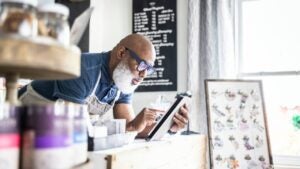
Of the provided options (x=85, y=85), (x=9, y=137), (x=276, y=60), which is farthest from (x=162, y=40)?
(x=9, y=137)

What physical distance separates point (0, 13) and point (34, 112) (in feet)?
0.56

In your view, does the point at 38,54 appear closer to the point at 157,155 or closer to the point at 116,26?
the point at 157,155

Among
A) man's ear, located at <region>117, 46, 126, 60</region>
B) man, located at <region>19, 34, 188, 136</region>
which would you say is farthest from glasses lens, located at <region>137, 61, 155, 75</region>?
man's ear, located at <region>117, 46, 126, 60</region>

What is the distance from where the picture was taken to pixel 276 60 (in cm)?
276

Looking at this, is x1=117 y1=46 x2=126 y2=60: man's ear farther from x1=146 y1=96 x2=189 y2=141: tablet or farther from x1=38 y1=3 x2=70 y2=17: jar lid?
x1=38 y1=3 x2=70 y2=17: jar lid

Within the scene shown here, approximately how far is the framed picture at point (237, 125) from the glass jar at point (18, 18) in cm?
207

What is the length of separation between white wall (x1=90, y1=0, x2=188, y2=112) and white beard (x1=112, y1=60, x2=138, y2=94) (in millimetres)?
1138

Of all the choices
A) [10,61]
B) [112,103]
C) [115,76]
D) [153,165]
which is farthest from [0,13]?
[112,103]

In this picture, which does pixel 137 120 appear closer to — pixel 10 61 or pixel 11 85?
pixel 11 85

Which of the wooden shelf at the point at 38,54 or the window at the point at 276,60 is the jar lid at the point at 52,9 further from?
the window at the point at 276,60

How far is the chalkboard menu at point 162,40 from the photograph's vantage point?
2949mm

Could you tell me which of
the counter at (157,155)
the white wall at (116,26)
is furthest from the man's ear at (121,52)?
the white wall at (116,26)

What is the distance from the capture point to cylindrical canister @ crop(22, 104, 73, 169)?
544 millimetres

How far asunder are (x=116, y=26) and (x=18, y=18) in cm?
279
